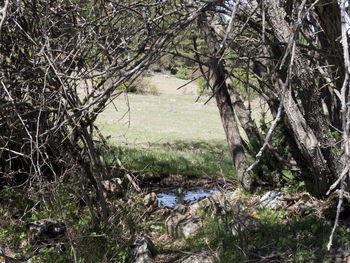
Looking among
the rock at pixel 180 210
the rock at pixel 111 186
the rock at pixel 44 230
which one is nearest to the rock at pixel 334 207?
the rock at pixel 180 210

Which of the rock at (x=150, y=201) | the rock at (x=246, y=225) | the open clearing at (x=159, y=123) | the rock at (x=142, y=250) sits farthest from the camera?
the open clearing at (x=159, y=123)

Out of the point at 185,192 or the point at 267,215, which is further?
the point at 185,192

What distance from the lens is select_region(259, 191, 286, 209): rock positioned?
5.80 meters

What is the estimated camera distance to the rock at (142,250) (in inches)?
175

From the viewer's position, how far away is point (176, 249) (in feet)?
16.5

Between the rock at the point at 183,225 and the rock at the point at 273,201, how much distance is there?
3.21 ft

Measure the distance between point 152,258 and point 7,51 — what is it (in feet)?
9.22

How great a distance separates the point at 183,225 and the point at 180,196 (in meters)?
2.19

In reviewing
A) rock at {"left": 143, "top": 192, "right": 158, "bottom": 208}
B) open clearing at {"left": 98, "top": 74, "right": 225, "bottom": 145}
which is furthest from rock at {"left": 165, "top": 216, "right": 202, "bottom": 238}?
open clearing at {"left": 98, "top": 74, "right": 225, "bottom": 145}

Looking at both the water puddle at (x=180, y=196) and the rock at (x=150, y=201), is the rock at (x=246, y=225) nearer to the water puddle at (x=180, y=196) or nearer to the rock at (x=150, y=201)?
the rock at (x=150, y=201)

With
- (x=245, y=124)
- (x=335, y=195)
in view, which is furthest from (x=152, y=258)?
(x=245, y=124)

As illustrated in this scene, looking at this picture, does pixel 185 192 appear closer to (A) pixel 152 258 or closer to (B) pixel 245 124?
(B) pixel 245 124

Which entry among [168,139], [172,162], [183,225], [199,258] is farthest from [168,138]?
[199,258]

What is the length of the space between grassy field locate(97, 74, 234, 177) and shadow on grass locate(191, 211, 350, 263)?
0.80 meters
